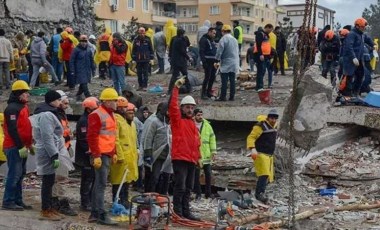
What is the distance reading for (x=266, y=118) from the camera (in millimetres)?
9383

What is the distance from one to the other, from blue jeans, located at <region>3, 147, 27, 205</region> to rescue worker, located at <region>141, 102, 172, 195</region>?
1846 millimetres

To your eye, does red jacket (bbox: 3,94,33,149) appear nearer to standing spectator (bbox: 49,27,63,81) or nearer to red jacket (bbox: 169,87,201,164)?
red jacket (bbox: 169,87,201,164)

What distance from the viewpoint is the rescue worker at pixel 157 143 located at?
29.0 feet

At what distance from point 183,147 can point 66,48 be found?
830 centimetres

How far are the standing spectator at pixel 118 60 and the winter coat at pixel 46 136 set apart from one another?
560cm

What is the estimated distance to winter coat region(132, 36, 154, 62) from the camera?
1434 cm

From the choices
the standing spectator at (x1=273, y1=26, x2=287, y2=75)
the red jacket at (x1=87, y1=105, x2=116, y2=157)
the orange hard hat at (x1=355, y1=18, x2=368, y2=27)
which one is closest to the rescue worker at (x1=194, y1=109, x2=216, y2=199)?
the red jacket at (x1=87, y1=105, x2=116, y2=157)

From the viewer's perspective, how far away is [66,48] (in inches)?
595

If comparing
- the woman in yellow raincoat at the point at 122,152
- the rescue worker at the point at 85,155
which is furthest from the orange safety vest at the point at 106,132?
the rescue worker at the point at 85,155

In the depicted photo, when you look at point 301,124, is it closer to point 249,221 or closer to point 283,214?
point 283,214

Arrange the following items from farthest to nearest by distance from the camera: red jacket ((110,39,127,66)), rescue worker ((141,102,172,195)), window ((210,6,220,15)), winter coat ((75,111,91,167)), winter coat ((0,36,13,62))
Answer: window ((210,6,220,15)) < winter coat ((0,36,13,62)) < red jacket ((110,39,127,66)) < rescue worker ((141,102,172,195)) < winter coat ((75,111,91,167))

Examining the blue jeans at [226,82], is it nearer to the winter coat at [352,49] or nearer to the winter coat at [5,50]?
the winter coat at [352,49]

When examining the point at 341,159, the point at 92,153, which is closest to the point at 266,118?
the point at 341,159

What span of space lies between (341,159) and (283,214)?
282 centimetres
